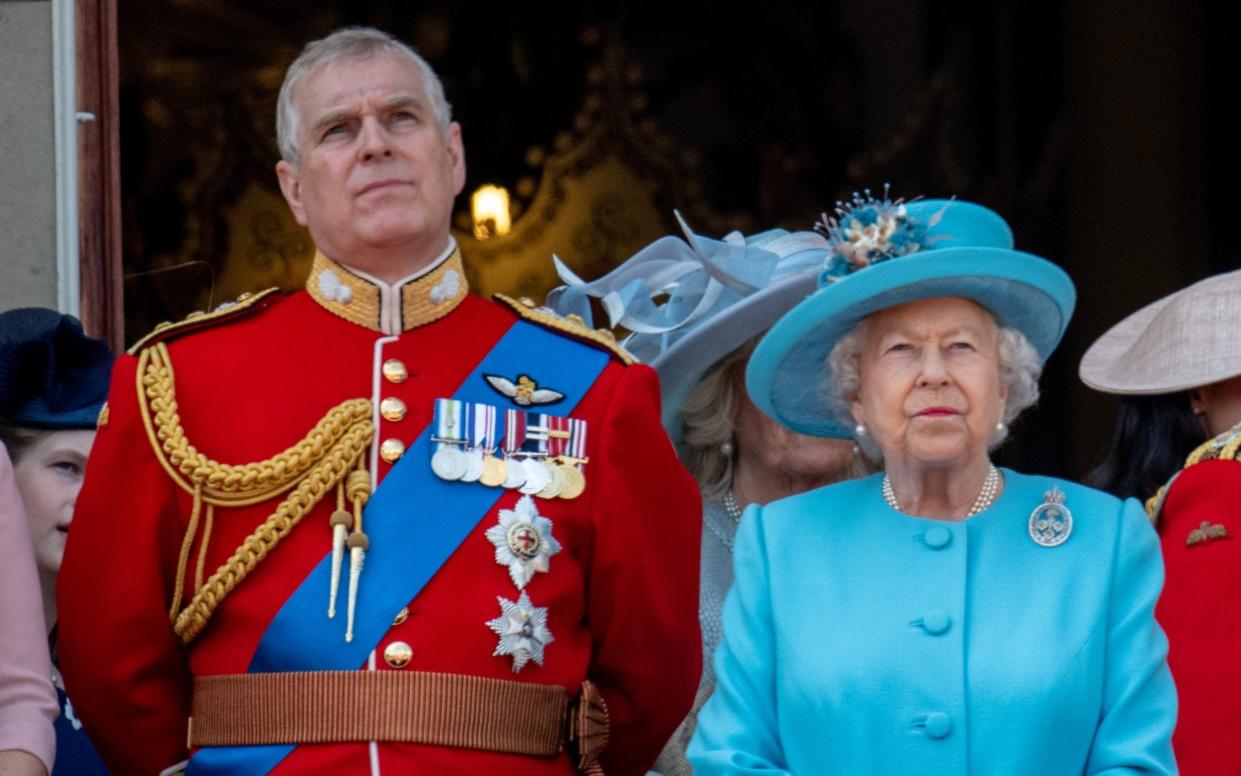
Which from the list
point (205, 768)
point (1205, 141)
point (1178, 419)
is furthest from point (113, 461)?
point (1205, 141)

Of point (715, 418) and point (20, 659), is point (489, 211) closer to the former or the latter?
point (715, 418)

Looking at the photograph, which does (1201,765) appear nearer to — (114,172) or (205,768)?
(205,768)

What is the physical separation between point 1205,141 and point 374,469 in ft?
13.6

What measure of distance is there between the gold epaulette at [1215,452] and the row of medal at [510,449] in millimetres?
1116

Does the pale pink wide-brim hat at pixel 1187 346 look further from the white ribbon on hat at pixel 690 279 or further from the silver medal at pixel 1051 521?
the silver medal at pixel 1051 521

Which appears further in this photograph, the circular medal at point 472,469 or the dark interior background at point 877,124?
the dark interior background at point 877,124

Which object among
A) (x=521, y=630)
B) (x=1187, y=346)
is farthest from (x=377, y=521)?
(x=1187, y=346)

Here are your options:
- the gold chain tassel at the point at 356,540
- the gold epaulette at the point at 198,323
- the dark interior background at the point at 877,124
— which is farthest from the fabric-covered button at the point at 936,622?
the dark interior background at the point at 877,124

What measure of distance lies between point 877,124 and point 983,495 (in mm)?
3977

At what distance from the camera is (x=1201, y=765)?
4.26m

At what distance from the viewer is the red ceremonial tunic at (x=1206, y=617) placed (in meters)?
4.26

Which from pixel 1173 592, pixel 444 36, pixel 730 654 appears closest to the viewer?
pixel 730 654

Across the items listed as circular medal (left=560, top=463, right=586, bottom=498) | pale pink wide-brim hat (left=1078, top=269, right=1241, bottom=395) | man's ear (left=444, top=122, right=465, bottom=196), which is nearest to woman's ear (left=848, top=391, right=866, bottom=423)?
circular medal (left=560, top=463, right=586, bottom=498)

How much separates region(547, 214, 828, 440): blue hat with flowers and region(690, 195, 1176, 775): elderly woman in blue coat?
0.98 m
